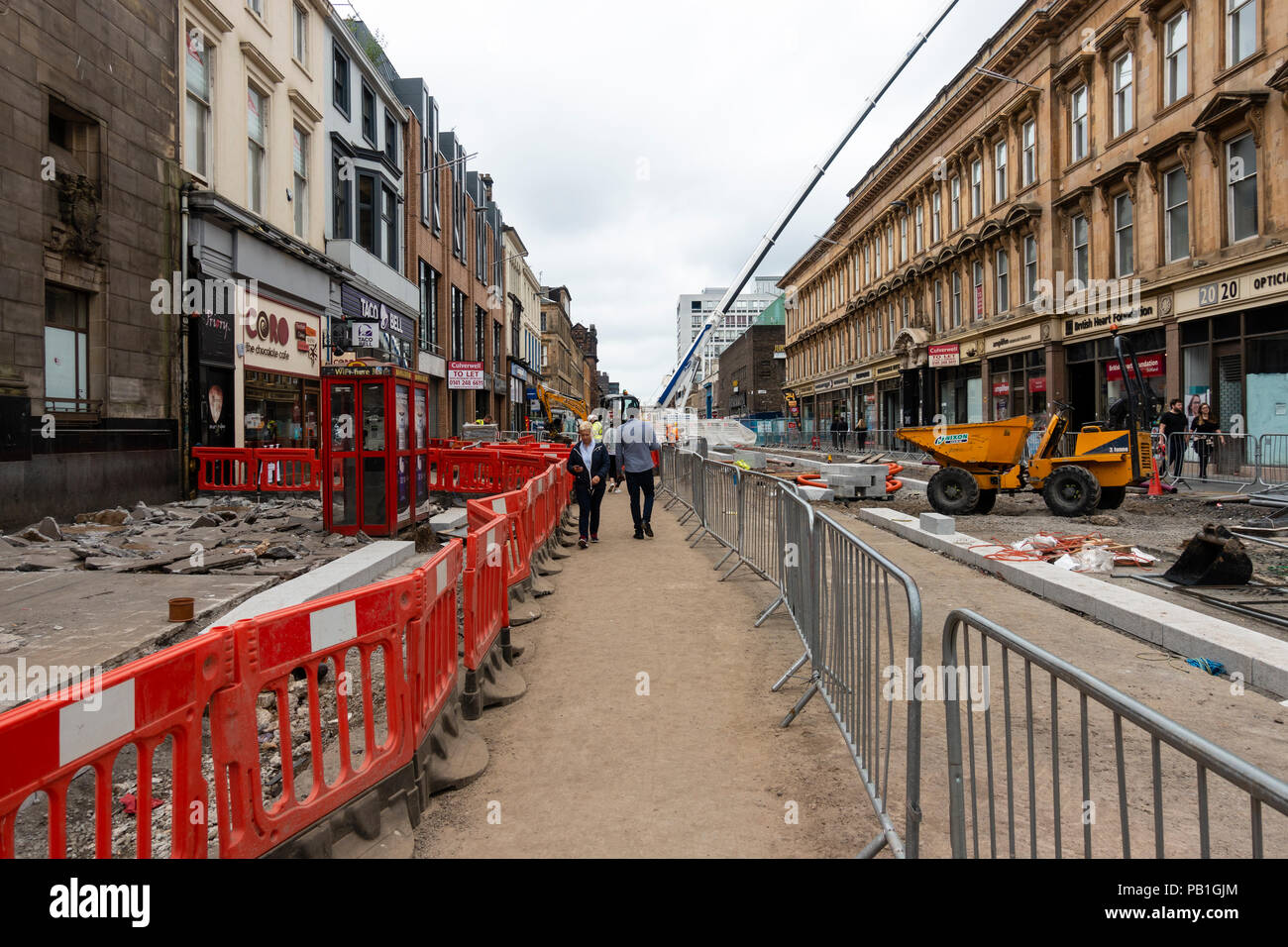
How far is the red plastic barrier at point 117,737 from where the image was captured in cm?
193

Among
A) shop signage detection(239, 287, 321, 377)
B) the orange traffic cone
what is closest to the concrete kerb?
the orange traffic cone

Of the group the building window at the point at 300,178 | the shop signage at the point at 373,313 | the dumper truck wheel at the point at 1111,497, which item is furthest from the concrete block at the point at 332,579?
the building window at the point at 300,178

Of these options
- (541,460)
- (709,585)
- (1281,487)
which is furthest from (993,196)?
(709,585)

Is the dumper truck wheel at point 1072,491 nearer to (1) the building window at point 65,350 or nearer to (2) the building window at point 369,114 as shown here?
(1) the building window at point 65,350

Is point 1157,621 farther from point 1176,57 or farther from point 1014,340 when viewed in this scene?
point 1014,340

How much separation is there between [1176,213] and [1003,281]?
10.0m

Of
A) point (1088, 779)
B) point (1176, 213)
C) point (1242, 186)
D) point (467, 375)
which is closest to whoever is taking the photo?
point (1088, 779)

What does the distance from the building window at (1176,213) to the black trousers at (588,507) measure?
18.2 metres

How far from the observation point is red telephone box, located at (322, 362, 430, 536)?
11172 millimetres

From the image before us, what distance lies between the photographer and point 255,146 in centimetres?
1820

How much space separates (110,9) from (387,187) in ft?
43.8

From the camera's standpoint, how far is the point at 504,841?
10.9ft

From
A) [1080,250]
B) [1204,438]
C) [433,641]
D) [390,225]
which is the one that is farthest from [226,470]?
[1080,250]
